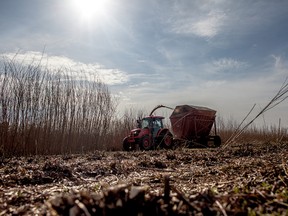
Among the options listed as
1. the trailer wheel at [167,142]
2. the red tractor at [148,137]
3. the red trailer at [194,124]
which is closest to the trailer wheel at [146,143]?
the red tractor at [148,137]

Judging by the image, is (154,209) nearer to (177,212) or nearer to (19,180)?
(177,212)

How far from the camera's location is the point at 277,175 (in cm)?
239

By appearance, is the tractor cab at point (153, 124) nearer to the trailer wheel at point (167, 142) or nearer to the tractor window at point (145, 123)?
the tractor window at point (145, 123)

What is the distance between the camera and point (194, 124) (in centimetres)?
1415

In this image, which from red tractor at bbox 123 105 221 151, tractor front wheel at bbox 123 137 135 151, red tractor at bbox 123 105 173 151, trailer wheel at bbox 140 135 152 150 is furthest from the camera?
tractor front wheel at bbox 123 137 135 151

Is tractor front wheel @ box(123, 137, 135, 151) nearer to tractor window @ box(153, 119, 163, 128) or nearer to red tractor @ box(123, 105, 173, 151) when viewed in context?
red tractor @ box(123, 105, 173, 151)

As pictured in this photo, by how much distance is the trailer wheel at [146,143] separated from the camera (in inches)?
471

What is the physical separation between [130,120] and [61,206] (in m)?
14.6

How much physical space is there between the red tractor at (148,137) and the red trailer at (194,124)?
1.45 metres

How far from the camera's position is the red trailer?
14.0m

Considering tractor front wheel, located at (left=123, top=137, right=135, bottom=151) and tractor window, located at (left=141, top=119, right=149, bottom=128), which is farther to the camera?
tractor window, located at (left=141, top=119, right=149, bottom=128)

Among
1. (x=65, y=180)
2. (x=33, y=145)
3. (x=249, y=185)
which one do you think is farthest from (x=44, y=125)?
(x=249, y=185)

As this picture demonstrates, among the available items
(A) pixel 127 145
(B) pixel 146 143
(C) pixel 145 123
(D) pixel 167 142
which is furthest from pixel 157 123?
(A) pixel 127 145

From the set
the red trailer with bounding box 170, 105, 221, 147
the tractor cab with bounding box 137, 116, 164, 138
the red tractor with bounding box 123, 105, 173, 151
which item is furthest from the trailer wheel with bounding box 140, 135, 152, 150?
the red trailer with bounding box 170, 105, 221, 147
